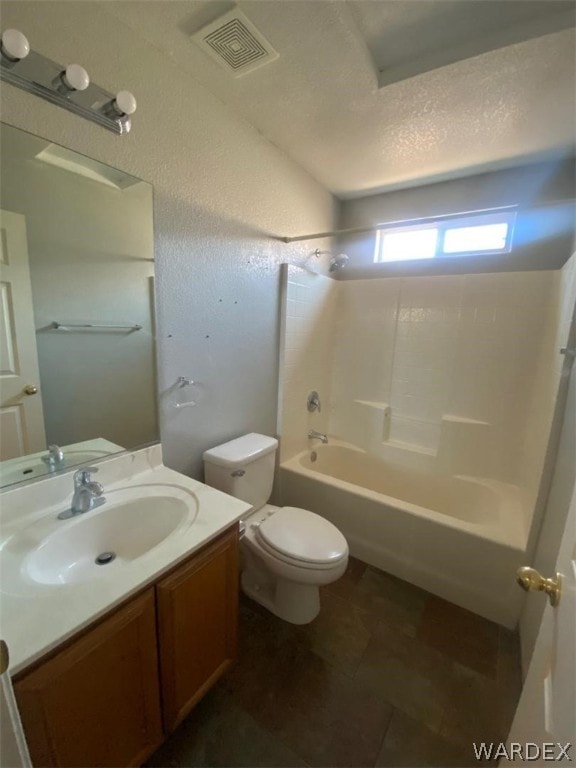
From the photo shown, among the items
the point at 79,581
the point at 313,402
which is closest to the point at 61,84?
the point at 79,581

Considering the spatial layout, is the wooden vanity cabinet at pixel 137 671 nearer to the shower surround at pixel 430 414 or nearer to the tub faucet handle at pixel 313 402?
the shower surround at pixel 430 414

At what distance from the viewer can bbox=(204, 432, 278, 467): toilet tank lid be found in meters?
1.55

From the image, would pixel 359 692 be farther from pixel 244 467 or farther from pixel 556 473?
pixel 556 473

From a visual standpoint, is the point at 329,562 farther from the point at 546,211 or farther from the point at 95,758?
the point at 546,211

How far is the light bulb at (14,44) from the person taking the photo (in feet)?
2.48

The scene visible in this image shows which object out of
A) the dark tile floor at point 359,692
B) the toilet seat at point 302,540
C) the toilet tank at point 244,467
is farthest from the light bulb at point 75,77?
the dark tile floor at point 359,692

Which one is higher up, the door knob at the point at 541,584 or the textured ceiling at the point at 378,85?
the textured ceiling at the point at 378,85

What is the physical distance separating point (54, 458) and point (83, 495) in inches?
7.1

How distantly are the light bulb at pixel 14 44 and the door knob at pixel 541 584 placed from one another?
167 centimetres

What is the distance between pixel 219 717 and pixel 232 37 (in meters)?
2.52

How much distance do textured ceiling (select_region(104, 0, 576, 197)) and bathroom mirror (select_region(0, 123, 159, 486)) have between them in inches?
23.3

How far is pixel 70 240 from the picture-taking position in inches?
42.1

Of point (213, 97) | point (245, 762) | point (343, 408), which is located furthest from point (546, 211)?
point (245, 762)

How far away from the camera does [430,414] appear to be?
2363mm
